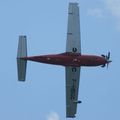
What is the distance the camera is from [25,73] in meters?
105

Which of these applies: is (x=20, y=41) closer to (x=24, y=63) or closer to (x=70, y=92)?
(x=24, y=63)

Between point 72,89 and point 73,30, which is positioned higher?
point 73,30

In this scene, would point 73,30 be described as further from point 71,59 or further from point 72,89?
point 72,89

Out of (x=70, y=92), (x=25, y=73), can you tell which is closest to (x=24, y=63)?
(x=25, y=73)

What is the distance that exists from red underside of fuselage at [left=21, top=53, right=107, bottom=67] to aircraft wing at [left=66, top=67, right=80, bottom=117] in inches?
81.8

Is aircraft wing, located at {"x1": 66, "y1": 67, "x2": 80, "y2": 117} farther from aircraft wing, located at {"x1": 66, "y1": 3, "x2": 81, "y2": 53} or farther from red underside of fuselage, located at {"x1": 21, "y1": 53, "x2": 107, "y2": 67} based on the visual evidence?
aircraft wing, located at {"x1": 66, "y1": 3, "x2": 81, "y2": 53}

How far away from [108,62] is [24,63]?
10541mm

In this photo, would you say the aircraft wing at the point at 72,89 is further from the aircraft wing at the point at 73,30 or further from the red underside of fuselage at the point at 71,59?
the aircraft wing at the point at 73,30

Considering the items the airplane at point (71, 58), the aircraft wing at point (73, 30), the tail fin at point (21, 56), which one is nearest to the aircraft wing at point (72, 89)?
the airplane at point (71, 58)

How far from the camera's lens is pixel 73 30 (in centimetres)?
10569

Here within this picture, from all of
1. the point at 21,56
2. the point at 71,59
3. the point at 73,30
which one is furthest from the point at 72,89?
the point at 21,56

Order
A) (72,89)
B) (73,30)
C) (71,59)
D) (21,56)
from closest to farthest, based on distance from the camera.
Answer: (21,56), (71,59), (73,30), (72,89)

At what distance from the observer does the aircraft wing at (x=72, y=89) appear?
352 feet

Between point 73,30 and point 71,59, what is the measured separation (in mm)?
3788
